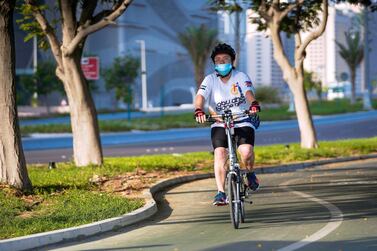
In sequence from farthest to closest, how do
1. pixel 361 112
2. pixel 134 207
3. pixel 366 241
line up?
pixel 361 112 < pixel 134 207 < pixel 366 241

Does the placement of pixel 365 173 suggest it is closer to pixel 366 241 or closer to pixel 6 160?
pixel 6 160

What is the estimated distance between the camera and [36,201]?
11172 millimetres

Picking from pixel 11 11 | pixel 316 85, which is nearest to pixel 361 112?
pixel 316 85

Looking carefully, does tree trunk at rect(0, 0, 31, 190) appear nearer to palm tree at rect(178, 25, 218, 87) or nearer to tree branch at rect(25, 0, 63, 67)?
tree branch at rect(25, 0, 63, 67)

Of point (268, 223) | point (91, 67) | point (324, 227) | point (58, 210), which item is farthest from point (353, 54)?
point (324, 227)

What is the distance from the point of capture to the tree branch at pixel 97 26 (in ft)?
53.3

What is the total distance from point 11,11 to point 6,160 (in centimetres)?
229

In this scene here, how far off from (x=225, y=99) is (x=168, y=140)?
29348mm

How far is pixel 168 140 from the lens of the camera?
127ft

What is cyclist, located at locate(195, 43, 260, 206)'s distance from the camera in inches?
363

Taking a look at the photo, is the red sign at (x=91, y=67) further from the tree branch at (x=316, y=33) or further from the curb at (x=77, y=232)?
the curb at (x=77, y=232)

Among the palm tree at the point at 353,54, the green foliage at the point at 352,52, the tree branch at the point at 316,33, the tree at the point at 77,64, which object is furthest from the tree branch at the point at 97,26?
the green foliage at the point at 352,52

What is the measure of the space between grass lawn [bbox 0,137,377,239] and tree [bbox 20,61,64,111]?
122ft

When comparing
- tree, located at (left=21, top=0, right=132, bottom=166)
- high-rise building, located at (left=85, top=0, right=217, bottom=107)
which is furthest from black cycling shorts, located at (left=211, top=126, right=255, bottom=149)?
high-rise building, located at (left=85, top=0, right=217, bottom=107)
